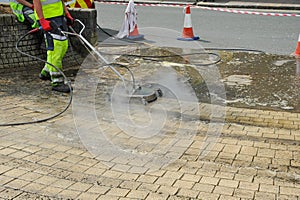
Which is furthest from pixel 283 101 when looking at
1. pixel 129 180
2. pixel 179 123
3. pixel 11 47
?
pixel 11 47

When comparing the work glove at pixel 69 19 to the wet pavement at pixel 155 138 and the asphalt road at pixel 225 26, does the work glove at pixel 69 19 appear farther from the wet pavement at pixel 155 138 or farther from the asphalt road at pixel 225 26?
the asphalt road at pixel 225 26

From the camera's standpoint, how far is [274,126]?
13.4 feet

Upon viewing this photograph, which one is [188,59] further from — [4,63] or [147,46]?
[4,63]

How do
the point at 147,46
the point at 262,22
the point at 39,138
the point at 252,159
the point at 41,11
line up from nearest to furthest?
the point at 252,159
the point at 39,138
the point at 41,11
the point at 147,46
the point at 262,22

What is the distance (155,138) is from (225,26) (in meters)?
7.70

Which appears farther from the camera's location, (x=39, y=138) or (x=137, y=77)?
(x=137, y=77)

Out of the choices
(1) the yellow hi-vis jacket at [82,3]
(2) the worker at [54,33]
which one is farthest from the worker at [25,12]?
(1) the yellow hi-vis jacket at [82,3]

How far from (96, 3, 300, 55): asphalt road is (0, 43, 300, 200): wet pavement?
8.45ft

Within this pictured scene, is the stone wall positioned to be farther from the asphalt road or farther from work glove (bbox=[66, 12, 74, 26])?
the asphalt road

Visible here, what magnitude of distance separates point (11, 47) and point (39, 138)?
8.84 ft

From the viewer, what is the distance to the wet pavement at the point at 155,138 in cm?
282

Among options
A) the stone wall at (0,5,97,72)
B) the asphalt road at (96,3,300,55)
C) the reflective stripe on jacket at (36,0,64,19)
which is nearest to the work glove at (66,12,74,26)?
the reflective stripe on jacket at (36,0,64,19)

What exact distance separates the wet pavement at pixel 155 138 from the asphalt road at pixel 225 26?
101 inches

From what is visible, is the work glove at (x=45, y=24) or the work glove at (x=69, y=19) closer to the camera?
the work glove at (x=45, y=24)
